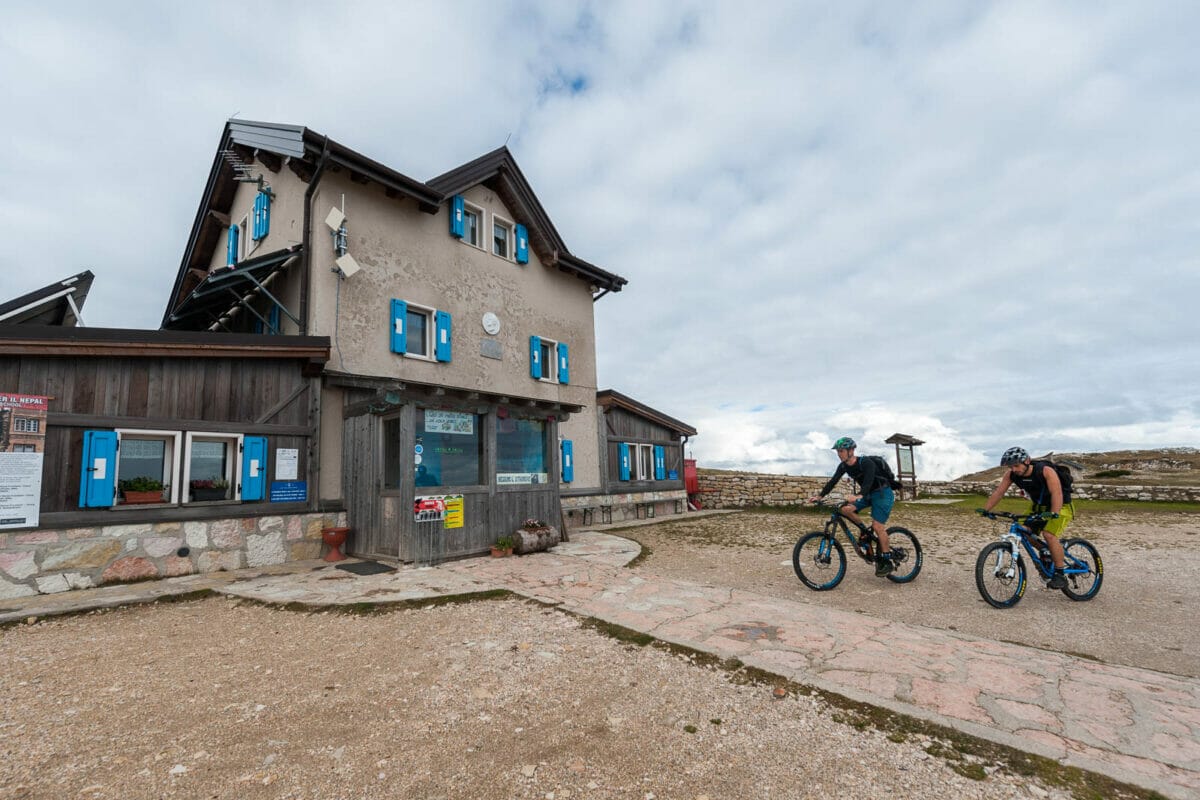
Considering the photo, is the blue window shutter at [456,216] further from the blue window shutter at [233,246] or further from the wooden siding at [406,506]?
the blue window shutter at [233,246]

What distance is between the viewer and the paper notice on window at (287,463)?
30.4ft

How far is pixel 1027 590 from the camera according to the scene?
7148 mm

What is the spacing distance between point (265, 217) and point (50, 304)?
4225 mm

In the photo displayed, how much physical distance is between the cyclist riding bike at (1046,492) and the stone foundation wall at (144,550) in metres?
9.91

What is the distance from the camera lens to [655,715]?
357 centimetres

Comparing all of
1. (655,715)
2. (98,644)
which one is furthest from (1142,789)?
(98,644)

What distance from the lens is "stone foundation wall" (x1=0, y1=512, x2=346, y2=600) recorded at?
7.07m

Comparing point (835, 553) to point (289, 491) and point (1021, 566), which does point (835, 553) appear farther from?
point (289, 491)

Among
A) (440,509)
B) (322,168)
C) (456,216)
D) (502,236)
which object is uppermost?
(502,236)

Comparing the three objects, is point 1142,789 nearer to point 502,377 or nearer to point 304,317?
point 304,317

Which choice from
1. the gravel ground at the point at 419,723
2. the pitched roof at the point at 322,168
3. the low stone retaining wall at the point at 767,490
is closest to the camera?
the gravel ground at the point at 419,723

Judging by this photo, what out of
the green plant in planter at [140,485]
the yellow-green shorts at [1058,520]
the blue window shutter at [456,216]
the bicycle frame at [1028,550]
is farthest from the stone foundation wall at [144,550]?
the yellow-green shorts at [1058,520]

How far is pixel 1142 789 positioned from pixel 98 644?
7689 millimetres

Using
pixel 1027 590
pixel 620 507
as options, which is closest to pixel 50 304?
pixel 620 507
